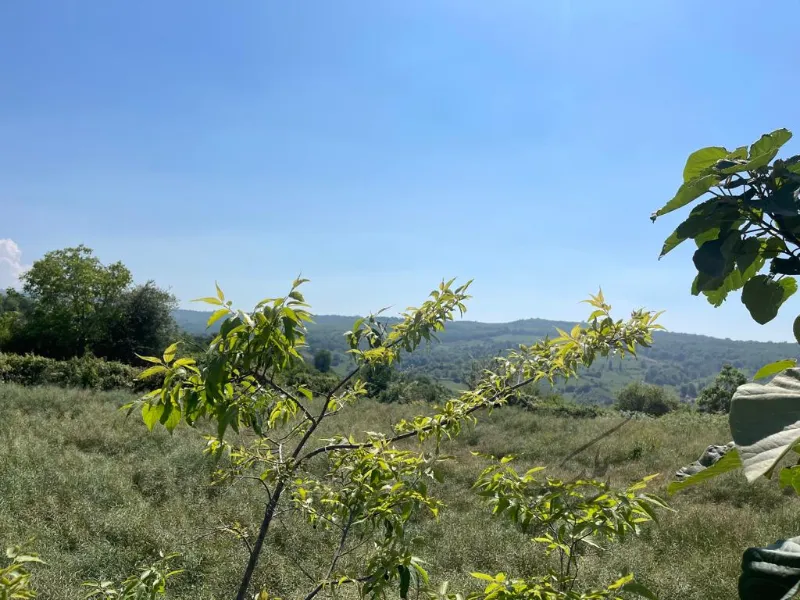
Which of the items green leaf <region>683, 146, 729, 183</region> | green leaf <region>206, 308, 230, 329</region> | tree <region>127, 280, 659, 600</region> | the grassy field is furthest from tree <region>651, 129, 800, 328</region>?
the grassy field

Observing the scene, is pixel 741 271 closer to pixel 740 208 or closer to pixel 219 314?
pixel 740 208

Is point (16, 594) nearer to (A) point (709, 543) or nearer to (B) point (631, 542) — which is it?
(B) point (631, 542)

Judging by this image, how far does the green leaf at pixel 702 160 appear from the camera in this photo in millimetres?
585

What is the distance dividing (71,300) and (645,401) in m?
29.7

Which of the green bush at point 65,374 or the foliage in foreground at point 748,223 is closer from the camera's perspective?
the foliage in foreground at point 748,223

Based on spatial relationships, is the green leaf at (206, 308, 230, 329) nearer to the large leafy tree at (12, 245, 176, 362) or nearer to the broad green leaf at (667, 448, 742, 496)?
the broad green leaf at (667, 448, 742, 496)

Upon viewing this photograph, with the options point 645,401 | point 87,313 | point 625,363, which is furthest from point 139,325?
point 625,363

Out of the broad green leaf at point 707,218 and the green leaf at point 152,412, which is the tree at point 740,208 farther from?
the green leaf at point 152,412

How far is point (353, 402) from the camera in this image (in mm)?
2277

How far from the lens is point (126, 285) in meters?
26.5

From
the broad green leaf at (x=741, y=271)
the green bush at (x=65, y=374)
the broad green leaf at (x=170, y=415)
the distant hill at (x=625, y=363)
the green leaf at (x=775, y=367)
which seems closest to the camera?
the green leaf at (x=775, y=367)

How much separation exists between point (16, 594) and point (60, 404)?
11092 millimetres

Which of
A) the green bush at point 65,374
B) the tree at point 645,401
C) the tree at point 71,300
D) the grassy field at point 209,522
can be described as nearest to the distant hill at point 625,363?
the tree at point 71,300

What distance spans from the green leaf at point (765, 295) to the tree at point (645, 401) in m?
24.1
